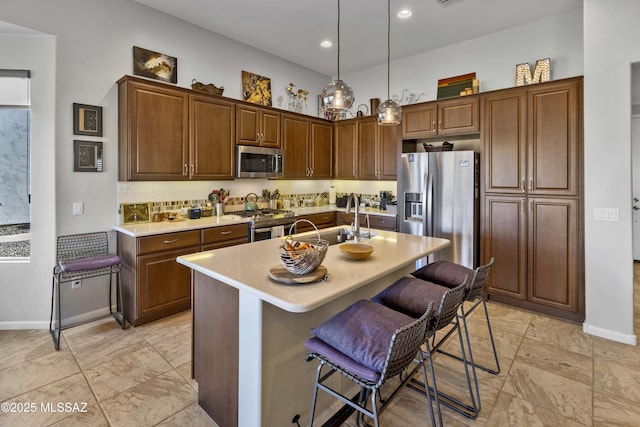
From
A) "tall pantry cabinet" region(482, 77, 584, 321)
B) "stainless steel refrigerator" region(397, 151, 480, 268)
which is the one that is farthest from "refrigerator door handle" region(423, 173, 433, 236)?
"tall pantry cabinet" region(482, 77, 584, 321)

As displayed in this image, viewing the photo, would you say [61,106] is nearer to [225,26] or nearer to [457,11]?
[225,26]

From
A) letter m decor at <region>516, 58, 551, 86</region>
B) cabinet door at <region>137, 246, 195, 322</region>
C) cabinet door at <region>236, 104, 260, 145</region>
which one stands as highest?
letter m decor at <region>516, 58, 551, 86</region>

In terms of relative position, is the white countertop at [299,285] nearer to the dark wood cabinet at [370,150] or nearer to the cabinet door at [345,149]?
the dark wood cabinet at [370,150]

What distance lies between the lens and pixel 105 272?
11.1ft

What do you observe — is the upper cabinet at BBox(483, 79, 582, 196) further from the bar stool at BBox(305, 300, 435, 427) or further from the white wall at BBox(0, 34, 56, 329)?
the white wall at BBox(0, 34, 56, 329)

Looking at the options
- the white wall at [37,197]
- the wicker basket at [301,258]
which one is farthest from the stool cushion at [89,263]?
the wicker basket at [301,258]

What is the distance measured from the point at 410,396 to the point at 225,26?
434 cm

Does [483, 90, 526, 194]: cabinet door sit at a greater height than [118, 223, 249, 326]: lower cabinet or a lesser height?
greater

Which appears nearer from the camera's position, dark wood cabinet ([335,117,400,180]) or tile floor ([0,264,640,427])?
tile floor ([0,264,640,427])

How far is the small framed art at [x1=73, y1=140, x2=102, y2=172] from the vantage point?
3201mm

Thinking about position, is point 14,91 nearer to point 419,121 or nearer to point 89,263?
point 89,263

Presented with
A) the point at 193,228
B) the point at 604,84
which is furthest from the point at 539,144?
the point at 193,228

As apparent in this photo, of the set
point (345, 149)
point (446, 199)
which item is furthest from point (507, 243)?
point (345, 149)

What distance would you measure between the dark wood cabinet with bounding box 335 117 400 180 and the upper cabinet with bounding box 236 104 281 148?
126 centimetres
